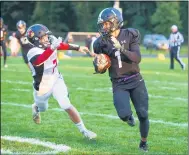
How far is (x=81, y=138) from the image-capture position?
275 inches

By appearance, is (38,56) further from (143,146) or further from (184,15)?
(184,15)

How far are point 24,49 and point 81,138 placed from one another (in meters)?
8.20

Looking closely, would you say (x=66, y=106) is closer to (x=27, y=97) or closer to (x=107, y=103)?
(x=107, y=103)

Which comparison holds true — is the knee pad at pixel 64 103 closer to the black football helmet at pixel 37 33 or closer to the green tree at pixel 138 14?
the black football helmet at pixel 37 33

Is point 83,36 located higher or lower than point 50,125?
lower

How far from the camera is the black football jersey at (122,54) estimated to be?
6.18m

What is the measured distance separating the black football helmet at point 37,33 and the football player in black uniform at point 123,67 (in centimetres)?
82

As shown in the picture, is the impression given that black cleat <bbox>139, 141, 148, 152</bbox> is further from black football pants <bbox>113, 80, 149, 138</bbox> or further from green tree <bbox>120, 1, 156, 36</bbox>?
green tree <bbox>120, 1, 156, 36</bbox>

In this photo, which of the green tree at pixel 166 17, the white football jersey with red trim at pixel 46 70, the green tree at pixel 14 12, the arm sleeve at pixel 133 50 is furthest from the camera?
the green tree at pixel 14 12

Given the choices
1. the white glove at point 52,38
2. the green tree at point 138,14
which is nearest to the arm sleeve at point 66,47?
the white glove at point 52,38

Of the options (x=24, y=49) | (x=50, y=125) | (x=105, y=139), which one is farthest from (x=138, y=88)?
(x=24, y=49)

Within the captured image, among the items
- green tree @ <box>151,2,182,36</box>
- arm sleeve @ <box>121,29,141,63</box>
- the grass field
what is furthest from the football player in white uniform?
green tree @ <box>151,2,182,36</box>

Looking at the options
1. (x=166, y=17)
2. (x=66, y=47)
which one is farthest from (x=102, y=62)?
(x=166, y=17)

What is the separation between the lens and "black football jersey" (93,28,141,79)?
20.3 feet
